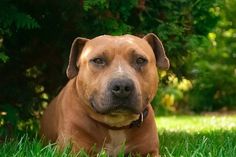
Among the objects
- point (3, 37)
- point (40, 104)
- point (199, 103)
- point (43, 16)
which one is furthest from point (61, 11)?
point (199, 103)

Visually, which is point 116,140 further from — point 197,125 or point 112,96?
point 197,125

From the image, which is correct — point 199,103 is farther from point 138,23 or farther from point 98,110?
point 98,110

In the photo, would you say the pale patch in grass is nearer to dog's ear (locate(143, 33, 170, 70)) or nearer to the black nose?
dog's ear (locate(143, 33, 170, 70))

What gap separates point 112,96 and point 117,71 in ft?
0.65

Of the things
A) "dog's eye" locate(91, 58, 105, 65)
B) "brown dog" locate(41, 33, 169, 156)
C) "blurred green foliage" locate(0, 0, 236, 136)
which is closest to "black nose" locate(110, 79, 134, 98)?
"brown dog" locate(41, 33, 169, 156)

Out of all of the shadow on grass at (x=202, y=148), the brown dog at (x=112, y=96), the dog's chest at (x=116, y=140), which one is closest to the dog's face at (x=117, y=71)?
the brown dog at (x=112, y=96)

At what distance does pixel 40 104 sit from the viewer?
662cm

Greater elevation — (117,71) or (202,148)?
(117,71)

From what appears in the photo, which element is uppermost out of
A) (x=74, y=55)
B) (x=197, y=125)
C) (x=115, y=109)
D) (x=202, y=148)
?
(x=74, y=55)

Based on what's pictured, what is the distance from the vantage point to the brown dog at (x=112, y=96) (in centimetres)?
409

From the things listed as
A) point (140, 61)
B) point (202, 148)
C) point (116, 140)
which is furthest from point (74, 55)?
point (202, 148)

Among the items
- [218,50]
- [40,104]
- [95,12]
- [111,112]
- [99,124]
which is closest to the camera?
[111,112]

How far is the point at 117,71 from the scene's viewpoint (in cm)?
412

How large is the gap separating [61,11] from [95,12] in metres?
0.59
